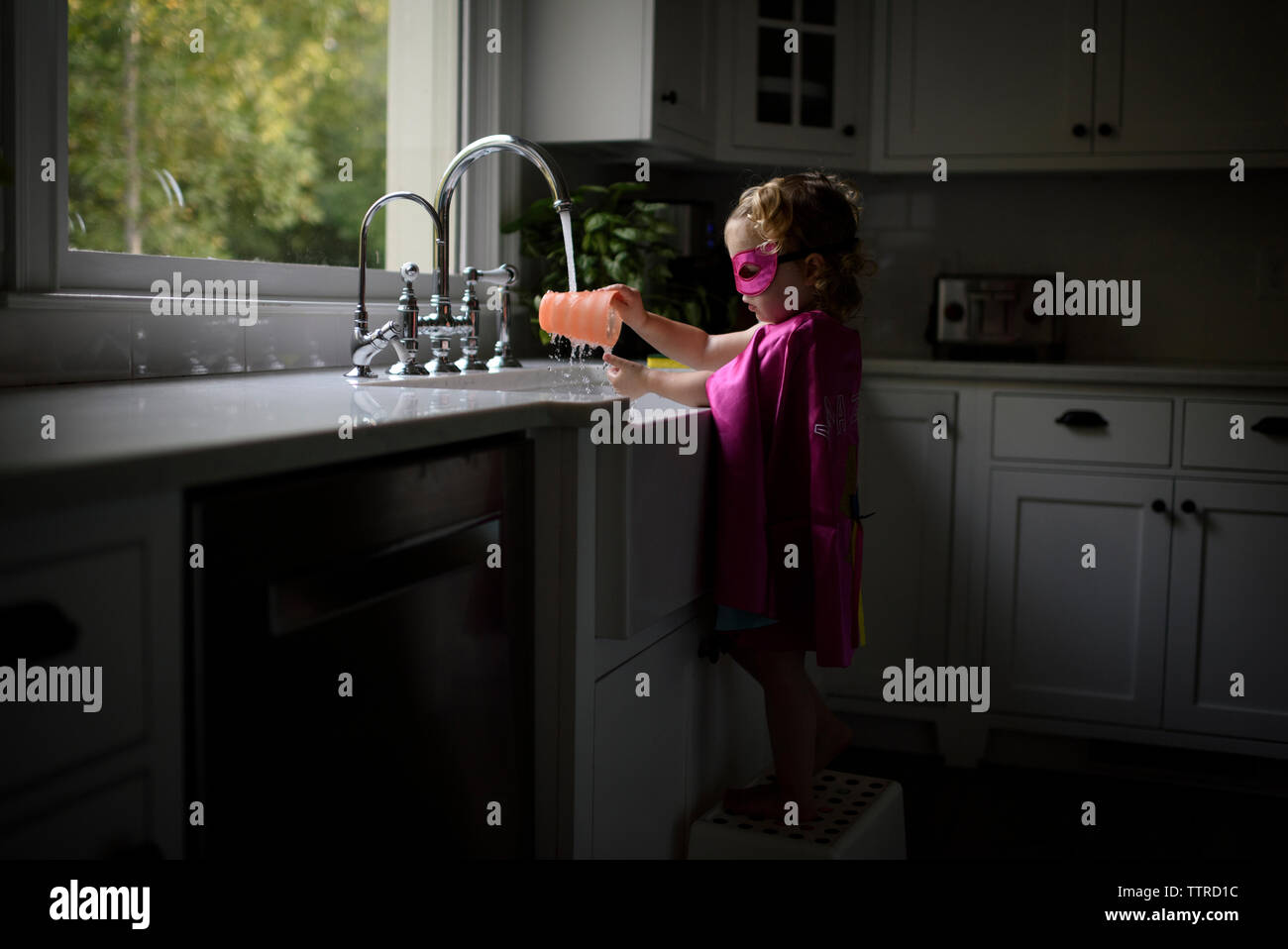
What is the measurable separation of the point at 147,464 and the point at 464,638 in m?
0.54

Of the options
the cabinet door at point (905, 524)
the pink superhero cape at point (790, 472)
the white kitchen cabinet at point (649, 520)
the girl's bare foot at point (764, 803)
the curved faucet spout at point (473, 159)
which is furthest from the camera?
the cabinet door at point (905, 524)

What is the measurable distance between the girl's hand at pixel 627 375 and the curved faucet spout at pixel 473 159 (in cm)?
34

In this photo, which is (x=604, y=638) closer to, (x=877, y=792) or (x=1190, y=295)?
(x=877, y=792)

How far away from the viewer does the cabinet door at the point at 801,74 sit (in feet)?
9.47

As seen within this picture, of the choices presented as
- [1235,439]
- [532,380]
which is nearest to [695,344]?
[532,380]

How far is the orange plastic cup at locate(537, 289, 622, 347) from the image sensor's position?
167 cm

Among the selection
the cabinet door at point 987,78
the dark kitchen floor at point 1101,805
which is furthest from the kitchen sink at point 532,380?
the cabinet door at point 987,78

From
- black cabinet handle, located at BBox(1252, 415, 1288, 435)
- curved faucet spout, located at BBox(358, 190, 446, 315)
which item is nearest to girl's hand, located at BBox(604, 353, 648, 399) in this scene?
curved faucet spout, located at BBox(358, 190, 446, 315)

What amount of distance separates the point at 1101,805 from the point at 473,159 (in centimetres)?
178

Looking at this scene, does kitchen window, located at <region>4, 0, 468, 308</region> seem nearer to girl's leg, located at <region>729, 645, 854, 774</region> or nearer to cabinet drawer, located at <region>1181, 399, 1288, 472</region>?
girl's leg, located at <region>729, 645, 854, 774</region>

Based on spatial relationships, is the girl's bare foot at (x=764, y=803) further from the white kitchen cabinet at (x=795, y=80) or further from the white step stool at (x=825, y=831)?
the white kitchen cabinet at (x=795, y=80)
